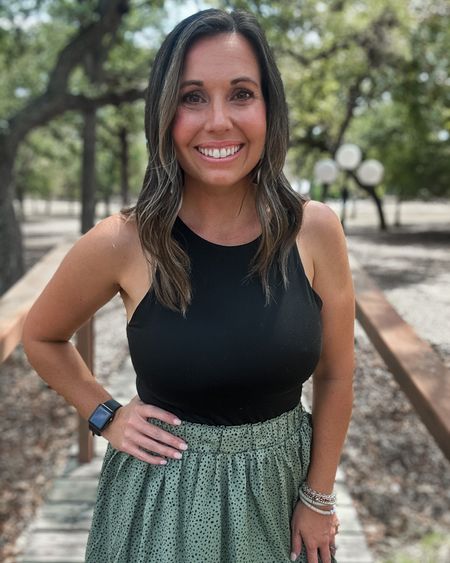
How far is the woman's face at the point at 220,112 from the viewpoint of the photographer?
131 centimetres

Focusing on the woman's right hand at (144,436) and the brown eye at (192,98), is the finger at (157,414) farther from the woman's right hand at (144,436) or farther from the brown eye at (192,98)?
the brown eye at (192,98)

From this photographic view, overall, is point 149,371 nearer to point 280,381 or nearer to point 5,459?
point 280,381

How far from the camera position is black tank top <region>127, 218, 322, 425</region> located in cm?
131

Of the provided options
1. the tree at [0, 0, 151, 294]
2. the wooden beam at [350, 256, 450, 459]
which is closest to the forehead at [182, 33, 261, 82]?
the wooden beam at [350, 256, 450, 459]

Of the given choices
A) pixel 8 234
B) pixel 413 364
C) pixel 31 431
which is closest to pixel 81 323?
pixel 413 364

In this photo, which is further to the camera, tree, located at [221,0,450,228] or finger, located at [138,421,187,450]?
tree, located at [221,0,450,228]

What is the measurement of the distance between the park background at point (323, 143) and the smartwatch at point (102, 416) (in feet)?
3.54

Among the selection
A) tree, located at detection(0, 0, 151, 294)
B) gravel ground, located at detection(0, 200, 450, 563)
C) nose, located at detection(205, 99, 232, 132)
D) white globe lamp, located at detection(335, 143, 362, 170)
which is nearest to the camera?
nose, located at detection(205, 99, 232, 132)

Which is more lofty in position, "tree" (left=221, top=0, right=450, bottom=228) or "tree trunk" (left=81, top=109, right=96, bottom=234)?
"tree" (left=221, top=0, right=450, bottom=228)

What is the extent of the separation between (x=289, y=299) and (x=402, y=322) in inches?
37.8

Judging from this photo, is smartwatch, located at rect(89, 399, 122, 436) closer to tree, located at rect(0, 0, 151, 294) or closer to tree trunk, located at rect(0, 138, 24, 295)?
tree, located at rect(0, 0, 151, 294)

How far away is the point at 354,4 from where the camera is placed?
40.1 ft

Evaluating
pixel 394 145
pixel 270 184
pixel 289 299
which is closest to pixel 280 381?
pixel 289 299

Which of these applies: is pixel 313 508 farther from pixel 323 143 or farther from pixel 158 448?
pixel 323 143
